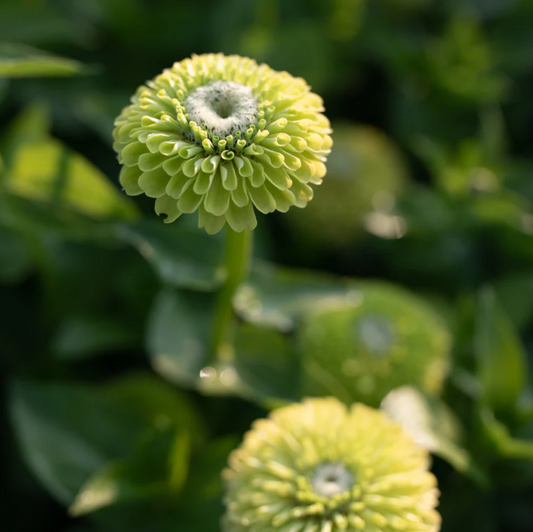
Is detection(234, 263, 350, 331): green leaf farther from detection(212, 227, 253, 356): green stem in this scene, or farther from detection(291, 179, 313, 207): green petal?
detection(291, 179, 313, 207): green petal

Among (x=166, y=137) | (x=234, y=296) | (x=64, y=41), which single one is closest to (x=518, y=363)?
(x=234, y=296)

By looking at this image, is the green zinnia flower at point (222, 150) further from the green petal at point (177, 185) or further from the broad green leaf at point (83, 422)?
the broad green leaf at point (83, 422)

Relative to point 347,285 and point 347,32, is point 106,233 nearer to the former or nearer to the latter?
point 347,285

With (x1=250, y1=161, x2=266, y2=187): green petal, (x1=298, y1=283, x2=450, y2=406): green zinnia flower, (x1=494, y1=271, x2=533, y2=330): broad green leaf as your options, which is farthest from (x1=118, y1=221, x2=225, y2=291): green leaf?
(x1=494, y1=271, x2=533, y2=330): broad green leaf

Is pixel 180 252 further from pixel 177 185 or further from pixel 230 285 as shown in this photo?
pixel 177 185

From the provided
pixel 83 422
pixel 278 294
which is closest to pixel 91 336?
pixel 83 422
